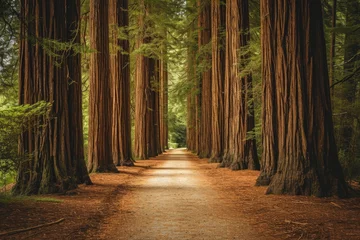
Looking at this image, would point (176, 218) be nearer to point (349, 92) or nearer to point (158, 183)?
point (158, 183)

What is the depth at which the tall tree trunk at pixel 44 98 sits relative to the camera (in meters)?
8.37

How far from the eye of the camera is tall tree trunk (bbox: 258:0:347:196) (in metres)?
8.03

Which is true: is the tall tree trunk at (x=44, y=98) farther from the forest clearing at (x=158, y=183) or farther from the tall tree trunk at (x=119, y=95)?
the tall tree trunk at (x=119, y=95)

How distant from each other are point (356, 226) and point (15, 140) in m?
5.36

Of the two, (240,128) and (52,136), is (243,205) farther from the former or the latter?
(240,128)

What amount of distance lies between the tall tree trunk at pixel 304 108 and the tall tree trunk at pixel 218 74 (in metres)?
11.8

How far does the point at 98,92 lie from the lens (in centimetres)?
1402

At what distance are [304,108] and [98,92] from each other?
807 centimetres

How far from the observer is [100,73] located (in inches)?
551

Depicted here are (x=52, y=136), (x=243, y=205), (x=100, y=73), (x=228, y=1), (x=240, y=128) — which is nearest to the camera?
(x=243, y=205)

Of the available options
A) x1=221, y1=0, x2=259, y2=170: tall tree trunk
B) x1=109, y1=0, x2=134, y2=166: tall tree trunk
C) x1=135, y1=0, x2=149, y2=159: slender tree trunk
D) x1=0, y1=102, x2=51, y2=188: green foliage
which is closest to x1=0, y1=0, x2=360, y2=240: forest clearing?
x1=0, y1=102, x2=51, y2=188: green foliage

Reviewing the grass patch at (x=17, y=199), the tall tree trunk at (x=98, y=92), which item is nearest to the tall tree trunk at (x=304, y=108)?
the grass patch at (x=17, y=199)

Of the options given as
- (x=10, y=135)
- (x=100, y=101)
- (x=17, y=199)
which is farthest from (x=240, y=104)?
(x=10, y=135)

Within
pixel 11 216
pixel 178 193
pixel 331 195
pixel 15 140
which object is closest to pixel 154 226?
pixel 11 216
